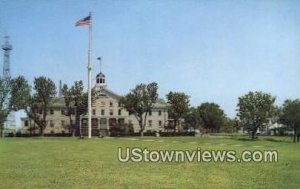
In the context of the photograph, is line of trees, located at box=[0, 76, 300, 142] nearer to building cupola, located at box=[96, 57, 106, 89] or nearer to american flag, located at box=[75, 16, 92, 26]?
building cupola, located at box=[96, 57, 106, 89]

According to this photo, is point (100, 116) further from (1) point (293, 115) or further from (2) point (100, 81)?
(1) point (293, 115)

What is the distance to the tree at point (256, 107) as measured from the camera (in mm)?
83500

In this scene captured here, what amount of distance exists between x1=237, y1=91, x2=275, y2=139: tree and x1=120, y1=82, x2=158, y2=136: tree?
22.7 meters

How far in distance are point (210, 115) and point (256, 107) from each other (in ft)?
167

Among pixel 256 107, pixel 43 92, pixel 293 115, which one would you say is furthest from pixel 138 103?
pixel 293 115

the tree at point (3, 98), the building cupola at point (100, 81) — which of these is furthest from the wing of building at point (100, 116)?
the tree at point (3, 98)

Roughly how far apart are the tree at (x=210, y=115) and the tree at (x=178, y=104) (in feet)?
90.7

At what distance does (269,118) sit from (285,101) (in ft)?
14.3

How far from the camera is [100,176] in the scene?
58.3ft

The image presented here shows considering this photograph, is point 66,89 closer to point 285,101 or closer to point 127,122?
point 127,122

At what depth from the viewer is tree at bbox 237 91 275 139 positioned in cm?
8350

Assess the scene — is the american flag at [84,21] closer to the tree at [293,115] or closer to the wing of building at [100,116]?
the tree at [293,115]

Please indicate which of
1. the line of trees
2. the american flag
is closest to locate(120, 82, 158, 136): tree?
the line of trees

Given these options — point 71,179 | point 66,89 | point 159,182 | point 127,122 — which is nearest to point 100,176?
point 71,179
